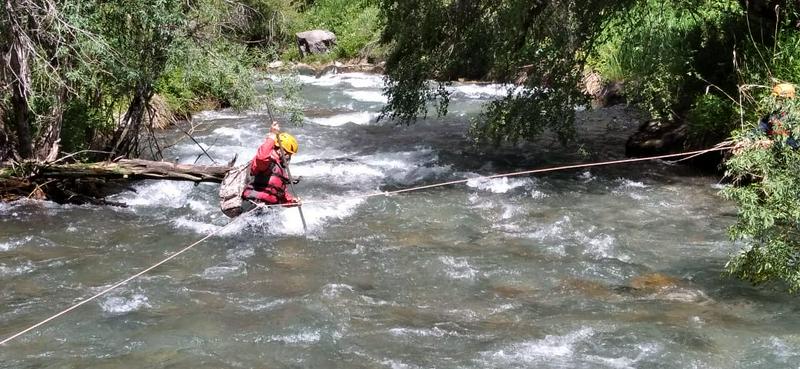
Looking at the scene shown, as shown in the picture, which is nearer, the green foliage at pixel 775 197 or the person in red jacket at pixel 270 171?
the green foliage at pixel 775 197

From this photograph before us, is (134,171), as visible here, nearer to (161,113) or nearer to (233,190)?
(233,190)

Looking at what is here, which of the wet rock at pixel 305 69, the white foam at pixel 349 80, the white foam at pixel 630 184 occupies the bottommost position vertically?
the white foam at pixel 630 184

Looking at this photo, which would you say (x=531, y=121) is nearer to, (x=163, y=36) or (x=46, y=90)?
(x=163, y=36)

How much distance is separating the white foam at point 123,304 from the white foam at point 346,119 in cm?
1026

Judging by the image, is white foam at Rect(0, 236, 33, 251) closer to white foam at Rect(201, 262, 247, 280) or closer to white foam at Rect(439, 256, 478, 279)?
white foam at Rect(201, 262, 247, 280)

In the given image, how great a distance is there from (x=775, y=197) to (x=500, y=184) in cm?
596

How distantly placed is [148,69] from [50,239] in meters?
2.68

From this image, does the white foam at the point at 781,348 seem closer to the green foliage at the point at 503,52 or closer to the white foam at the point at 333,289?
the white foam at the point at 333,289

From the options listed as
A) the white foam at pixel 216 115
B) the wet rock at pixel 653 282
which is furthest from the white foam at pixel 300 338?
the white foam at pixel 216 115

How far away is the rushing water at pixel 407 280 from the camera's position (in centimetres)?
638

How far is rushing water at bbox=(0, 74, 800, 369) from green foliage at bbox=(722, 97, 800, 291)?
0.71 meters

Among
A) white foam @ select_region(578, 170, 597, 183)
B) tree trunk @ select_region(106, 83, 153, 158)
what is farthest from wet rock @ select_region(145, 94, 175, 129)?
white foam @ select_region(578, 170, 597, 183)

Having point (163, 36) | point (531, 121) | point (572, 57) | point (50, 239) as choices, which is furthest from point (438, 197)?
point (50, 239)

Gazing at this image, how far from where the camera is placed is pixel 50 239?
9.16 m
